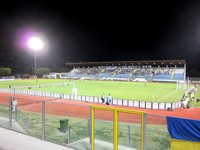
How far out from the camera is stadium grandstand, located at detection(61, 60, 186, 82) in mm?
78094

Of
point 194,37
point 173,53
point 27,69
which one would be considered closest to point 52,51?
point 27,69

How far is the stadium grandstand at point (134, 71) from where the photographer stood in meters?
78.1

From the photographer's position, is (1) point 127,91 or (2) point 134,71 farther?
(2) point 134,71

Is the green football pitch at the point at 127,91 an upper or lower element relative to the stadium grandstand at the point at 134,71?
lower

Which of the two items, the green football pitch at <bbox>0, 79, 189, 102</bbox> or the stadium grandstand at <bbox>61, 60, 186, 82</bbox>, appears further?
the stadium grandstand at <bbox>61, 60, 186, 82</bbox>

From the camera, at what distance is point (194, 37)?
87062 millimetres

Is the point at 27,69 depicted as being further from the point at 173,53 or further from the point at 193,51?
the point at 193,51

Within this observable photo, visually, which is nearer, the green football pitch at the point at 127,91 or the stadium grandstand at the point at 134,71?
the green football pitch at the point at 127,91

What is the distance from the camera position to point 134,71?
87750mm

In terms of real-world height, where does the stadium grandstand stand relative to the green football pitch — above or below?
above

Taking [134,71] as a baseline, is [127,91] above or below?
below

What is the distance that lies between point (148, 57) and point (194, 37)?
19.0 metres

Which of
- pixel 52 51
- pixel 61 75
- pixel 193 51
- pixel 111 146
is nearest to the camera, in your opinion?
pixel 111 146

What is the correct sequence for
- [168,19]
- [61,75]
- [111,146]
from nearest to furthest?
[111,146], [168,19], [61,75]
